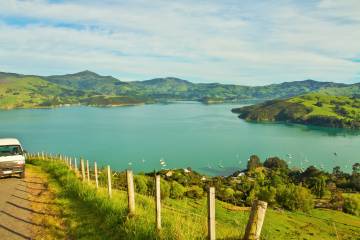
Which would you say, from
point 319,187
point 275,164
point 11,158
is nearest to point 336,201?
point 319,187

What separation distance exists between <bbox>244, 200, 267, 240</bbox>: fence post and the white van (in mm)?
21108

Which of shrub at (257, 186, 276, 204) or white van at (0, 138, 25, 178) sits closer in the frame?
white van at (0, 138, 25, 178)

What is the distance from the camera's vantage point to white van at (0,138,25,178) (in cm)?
2357

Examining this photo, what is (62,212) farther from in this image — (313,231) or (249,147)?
(249,147)

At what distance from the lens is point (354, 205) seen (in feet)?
325

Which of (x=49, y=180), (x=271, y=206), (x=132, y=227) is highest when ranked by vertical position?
(x=132, y=227)

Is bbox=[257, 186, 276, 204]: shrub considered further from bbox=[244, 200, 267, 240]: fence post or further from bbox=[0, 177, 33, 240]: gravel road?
bbox=[244, 200, 267, 240]: fence post

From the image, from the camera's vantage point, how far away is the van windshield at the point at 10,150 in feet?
79.2

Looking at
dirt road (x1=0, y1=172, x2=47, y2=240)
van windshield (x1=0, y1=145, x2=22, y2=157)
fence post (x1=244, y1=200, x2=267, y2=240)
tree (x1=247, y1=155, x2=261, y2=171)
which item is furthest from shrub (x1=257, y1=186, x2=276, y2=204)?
fence post (x1=244, y1=200, x2=267, y2=240)

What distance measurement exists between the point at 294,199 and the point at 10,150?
87.8 m

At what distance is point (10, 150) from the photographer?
24625mm

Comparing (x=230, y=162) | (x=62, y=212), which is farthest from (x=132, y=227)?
(x=230, y=162)

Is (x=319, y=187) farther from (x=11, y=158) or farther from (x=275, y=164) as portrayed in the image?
(x=11, y=158)

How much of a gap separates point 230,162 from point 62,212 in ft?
477
